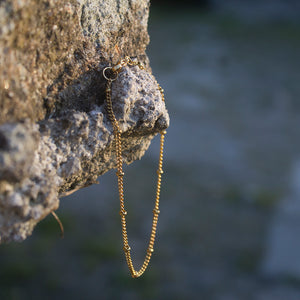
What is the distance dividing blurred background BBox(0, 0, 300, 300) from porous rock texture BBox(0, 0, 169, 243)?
153cm

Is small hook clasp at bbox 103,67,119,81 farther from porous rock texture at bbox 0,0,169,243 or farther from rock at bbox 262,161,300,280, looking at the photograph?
rock at bbox 262,161,300,280

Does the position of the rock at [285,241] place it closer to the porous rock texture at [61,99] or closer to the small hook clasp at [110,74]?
the porous rock texture at [61,99]

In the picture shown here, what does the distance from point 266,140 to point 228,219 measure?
97cm

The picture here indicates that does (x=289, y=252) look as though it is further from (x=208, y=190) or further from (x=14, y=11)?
(x=14, y=11)

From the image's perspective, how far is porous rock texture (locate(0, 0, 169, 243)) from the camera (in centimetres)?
54

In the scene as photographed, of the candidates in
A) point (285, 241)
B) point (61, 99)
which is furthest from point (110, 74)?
point (285, 241)

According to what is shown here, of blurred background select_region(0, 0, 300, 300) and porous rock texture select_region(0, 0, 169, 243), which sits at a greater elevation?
porous rock texture select_region(0, 0, 169, 243)

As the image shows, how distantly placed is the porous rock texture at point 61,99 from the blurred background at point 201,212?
1.53 m

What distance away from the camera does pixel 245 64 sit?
4.34m

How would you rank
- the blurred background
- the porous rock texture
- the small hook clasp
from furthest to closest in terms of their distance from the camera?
the blurred background
the small hook clasp
the porous rock texture

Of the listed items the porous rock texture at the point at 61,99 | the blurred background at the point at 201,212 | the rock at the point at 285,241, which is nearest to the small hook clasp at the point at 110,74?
the porous rock texture at the point at 61,99

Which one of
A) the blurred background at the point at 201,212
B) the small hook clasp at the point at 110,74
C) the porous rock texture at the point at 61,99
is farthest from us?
the blurred background at the point at 201,212

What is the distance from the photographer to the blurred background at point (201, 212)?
7.09 feet

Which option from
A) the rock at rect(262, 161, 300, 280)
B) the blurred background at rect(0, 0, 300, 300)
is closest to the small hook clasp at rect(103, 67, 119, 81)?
the blurred background at rect(0, 0, 300, 300)
